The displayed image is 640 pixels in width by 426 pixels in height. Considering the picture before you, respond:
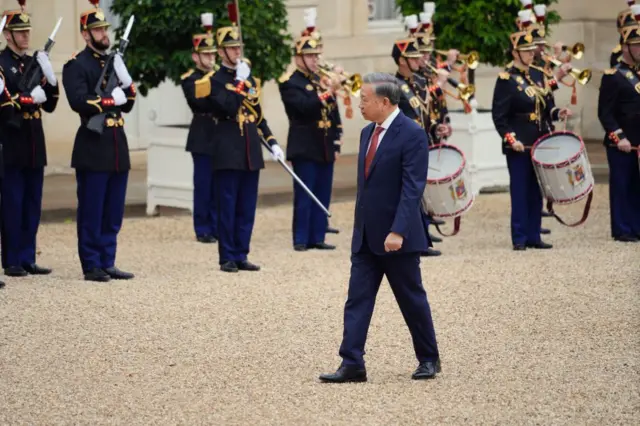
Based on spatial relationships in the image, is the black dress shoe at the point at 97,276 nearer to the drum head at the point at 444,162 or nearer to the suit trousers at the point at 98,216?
the suit trousers at the point at 98,216

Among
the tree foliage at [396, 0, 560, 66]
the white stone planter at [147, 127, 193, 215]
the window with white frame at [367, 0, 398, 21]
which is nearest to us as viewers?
the white stone planter at [147, 127, 193, 215]

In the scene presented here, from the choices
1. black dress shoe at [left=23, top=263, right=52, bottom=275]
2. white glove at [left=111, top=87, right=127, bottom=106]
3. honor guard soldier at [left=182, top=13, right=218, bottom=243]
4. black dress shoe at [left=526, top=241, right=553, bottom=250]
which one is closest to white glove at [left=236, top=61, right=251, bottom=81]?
white glove at [left=111, top=87, right=127, bottom=106]

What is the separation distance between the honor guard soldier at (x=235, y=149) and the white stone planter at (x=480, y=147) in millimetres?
5517

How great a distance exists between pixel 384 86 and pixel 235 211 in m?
4.25

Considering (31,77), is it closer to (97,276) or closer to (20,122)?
(20,122)

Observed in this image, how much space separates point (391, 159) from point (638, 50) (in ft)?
20.5

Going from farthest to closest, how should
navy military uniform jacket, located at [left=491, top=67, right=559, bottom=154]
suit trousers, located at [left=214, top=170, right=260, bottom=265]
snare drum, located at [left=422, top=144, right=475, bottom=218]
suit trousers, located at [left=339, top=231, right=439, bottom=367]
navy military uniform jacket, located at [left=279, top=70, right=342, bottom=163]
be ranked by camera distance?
navy military uniform jacket, located at [left=279, top=70, right=342, bottom=163], navy military uniform jacket, located at [left=491, top=67, right=559, bottom=154], snare drum, located at [left=422, top=144, right=475, bottom=218], suit trousers, located at [left=214, top=170, right=260, bottom=265], suit trousers, located at [left=339, top=231, right=439, bottom=367]

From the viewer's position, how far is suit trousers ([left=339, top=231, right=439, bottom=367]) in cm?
803

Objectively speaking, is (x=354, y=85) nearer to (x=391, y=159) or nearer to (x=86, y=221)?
(x=86, y=221)

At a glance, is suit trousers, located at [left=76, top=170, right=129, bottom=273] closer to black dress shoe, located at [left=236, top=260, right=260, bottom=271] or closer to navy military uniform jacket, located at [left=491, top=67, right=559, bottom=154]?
black dress shoe, located at [left=236, top=260, right=260, bottom=271]

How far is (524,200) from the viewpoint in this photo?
1317 centimetres

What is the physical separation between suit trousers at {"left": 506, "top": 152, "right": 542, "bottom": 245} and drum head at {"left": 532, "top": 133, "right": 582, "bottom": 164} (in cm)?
20

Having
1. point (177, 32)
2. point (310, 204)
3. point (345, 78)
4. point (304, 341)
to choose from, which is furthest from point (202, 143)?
point (304, 341)

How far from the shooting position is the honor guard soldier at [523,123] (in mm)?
13039
